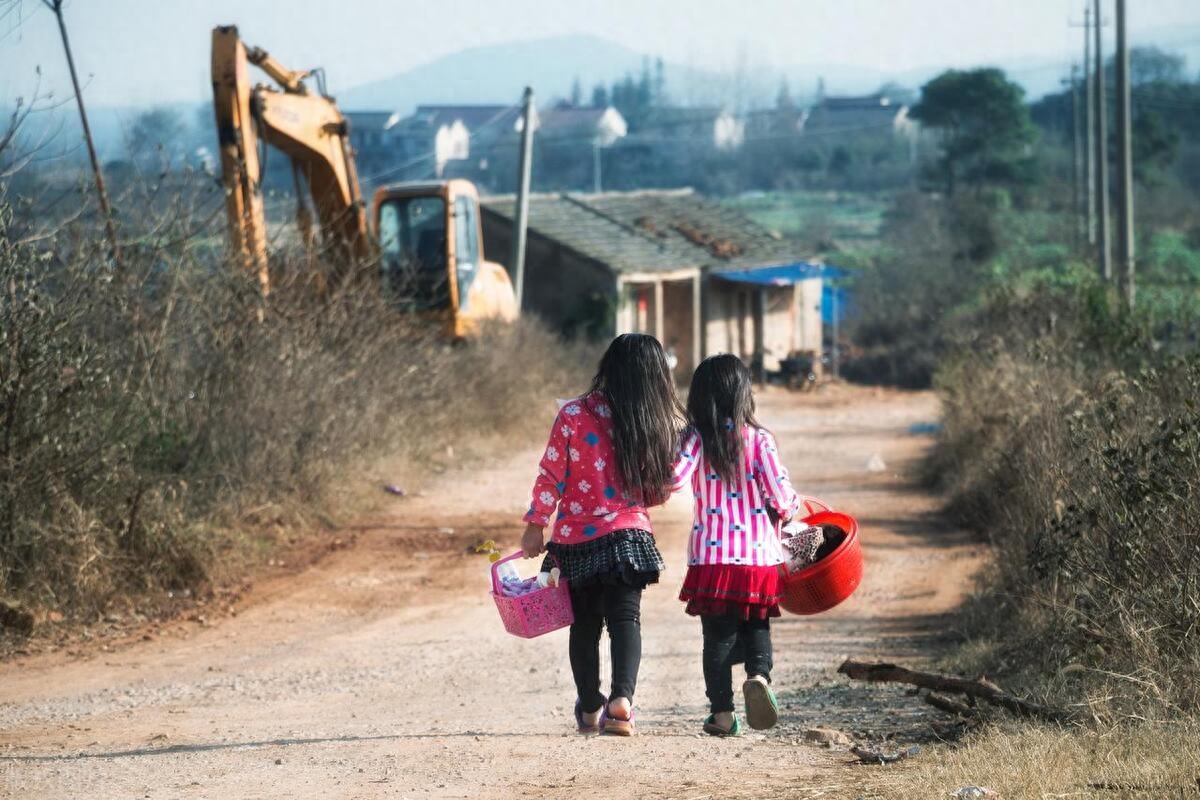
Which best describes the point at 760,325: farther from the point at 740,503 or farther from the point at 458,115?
the point at 458,115

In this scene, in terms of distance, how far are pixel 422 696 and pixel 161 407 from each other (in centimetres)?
466

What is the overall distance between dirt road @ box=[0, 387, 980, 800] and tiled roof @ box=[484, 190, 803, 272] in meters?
21.2

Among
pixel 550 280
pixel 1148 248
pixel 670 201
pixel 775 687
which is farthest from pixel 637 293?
pixel 775 687

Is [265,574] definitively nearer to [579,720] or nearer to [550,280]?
[579,720]

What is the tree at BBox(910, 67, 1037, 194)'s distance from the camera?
60.9m

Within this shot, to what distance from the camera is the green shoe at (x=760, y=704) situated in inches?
242

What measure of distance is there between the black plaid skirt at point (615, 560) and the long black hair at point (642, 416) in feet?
0.57

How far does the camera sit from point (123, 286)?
37.1 feet

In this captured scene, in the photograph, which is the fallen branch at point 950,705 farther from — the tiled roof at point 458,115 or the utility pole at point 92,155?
the tiled roof at point 458,115

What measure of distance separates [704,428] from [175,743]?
268cm

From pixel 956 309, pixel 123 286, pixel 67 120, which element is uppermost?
pixel 67 120

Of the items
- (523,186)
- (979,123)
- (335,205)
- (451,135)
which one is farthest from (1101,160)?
(451,135)

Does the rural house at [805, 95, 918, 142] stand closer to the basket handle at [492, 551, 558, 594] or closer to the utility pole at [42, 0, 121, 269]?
the utility pole at [42, 0, 121, 269]

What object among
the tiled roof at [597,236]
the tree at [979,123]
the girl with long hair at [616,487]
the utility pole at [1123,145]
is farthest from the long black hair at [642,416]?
the tree at [979,123]
